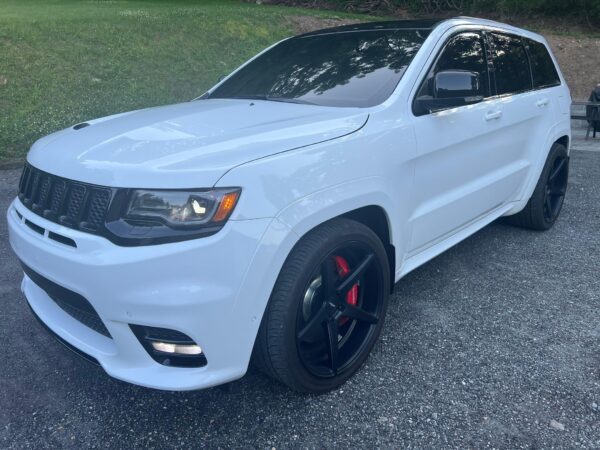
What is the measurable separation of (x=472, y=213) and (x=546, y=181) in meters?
1.42

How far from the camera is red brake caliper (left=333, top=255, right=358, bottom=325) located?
2.62 meters

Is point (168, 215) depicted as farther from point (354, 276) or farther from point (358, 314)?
point (358, 314)

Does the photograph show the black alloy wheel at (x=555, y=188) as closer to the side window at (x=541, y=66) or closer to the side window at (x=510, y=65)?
the side window at (x=541, y=66)

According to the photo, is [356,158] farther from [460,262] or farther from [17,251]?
[460,262]

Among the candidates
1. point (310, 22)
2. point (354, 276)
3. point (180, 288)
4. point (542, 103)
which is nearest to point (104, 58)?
point (310, 22)

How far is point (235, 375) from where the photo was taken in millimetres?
2158

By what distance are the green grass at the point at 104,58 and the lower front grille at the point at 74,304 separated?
567cm

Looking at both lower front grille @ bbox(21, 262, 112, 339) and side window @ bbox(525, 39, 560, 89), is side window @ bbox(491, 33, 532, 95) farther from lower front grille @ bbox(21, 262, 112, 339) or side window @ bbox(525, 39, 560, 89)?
lower front grille @ bbox(21, 262, 112, 339)

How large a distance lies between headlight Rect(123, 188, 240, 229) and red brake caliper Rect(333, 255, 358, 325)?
74 centimetres

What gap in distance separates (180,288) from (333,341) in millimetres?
876

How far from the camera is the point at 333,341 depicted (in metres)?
2.53

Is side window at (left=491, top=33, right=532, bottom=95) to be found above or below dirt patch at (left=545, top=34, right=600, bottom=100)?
below

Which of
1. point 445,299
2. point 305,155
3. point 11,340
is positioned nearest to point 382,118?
point 305,155

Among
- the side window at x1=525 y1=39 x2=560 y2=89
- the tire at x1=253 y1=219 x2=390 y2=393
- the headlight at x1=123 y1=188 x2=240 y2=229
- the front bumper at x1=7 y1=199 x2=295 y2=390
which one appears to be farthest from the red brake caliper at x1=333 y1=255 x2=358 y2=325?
the side window at x1=525 y1=39 x2=560 y2=89
